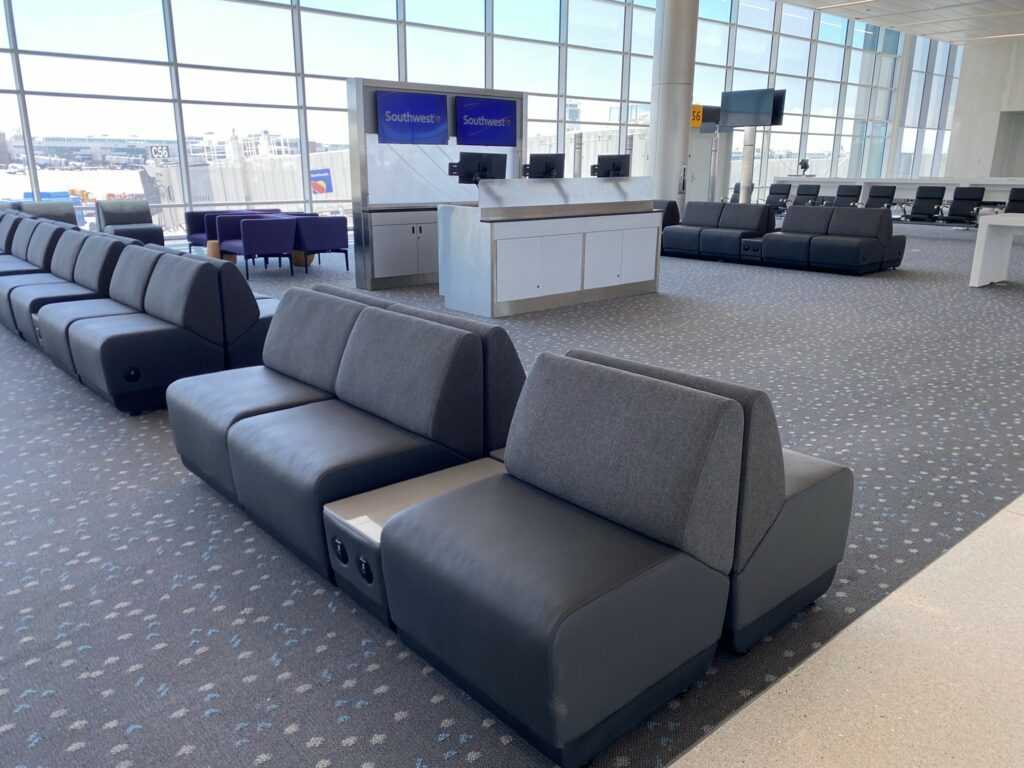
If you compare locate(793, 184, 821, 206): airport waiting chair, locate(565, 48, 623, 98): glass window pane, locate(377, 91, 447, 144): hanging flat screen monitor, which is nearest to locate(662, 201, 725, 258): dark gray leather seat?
locate(377, 91, 447, 144): hanging flat screen monitor

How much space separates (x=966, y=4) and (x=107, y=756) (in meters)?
19.3

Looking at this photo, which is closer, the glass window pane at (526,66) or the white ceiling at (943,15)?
the glass window pane at (526,66)

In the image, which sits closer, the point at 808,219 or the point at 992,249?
the point at 992,249

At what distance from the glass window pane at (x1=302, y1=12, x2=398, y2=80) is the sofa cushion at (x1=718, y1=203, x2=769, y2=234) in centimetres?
587

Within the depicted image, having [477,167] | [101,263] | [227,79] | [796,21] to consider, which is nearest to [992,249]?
[477,167]

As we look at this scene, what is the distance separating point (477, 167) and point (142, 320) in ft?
16.8

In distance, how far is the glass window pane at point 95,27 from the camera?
388 inches

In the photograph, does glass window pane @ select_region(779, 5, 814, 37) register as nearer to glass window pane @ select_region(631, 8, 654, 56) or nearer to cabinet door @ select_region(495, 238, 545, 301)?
glass window pane @ select_region(631, 8, 654, 56)

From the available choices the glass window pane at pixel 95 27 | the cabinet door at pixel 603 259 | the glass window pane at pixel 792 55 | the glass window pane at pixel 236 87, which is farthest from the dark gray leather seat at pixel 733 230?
the glass window pane at pixel 792 55

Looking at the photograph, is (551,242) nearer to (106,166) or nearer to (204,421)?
(204,421)

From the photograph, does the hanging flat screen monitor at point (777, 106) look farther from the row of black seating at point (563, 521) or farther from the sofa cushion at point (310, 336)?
the row of black seating at point (563, 521)

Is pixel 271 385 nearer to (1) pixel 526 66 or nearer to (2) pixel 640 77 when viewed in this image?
(1) pixel 526 66

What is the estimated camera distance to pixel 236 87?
11492 mm

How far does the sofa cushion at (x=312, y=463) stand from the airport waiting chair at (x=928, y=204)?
1484 cm
